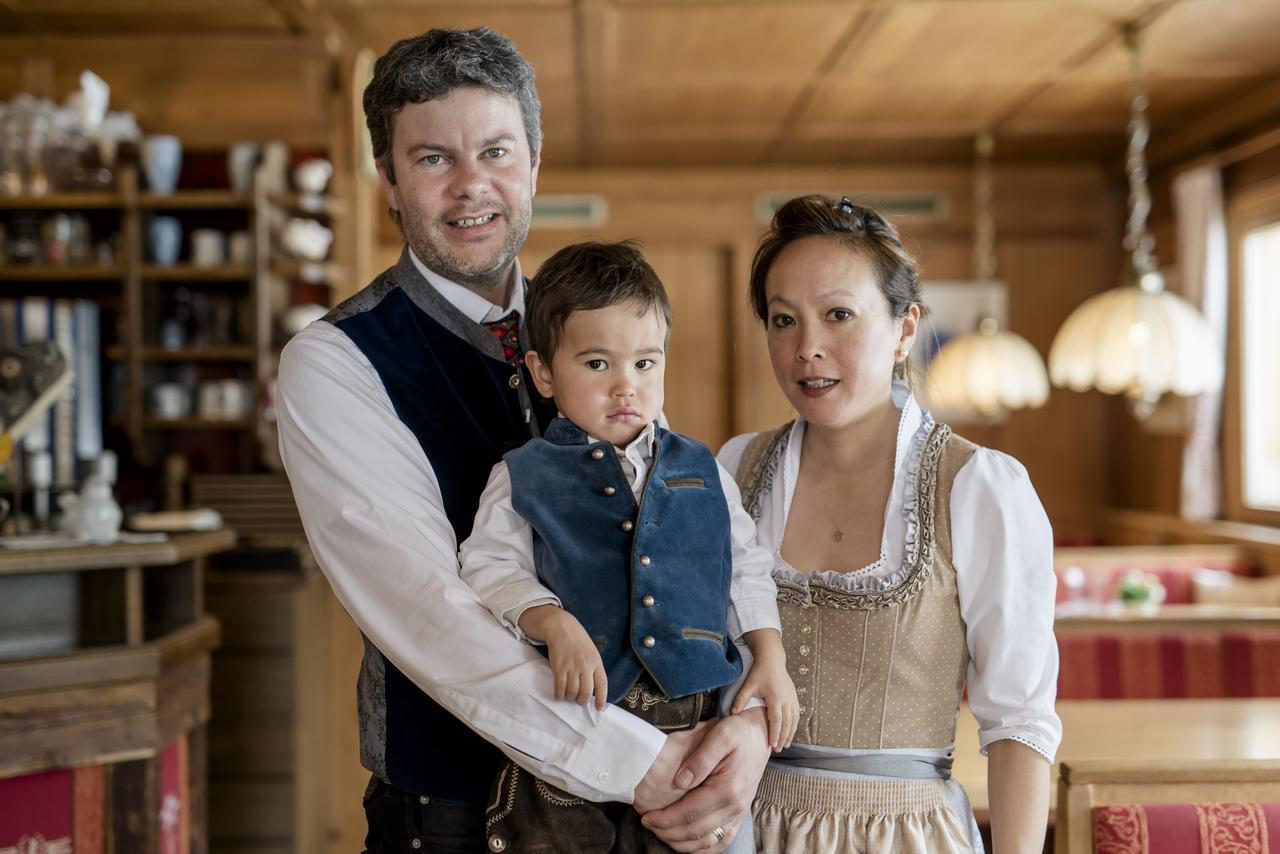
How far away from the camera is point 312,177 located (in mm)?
4312

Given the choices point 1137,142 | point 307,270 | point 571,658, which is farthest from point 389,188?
point 1137,142

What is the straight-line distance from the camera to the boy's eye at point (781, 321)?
5.00ft

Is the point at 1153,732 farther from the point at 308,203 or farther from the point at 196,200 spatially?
the point at 196,200

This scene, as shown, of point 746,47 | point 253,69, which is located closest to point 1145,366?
point 746,47

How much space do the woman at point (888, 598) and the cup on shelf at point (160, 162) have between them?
3.37 m

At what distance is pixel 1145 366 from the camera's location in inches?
163

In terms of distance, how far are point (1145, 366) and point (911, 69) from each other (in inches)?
62.3

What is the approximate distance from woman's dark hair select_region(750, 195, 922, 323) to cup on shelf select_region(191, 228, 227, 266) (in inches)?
127

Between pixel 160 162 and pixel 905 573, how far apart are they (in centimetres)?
368

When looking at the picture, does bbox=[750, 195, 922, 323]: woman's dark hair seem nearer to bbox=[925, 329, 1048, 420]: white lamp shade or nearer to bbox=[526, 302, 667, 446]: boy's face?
bbox=[526, 302, 667, 446]: boy's face

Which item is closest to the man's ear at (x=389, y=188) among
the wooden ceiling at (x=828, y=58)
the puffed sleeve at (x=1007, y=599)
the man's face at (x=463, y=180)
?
the man's face at (x=463, y=180)

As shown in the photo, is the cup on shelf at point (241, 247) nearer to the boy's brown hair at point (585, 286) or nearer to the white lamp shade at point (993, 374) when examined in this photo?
the white lamp shade at point (993, 374)

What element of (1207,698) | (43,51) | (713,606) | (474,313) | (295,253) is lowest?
(1207,698)

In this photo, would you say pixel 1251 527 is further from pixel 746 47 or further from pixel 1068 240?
pixel 746 47
